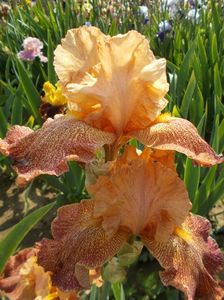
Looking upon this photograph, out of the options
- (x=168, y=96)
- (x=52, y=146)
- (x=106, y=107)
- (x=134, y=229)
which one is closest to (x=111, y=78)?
(x=106, y=107)

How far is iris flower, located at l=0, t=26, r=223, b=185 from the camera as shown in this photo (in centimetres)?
80

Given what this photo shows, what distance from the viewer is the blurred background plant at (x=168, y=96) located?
162cm

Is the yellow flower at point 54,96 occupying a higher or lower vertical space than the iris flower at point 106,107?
lower

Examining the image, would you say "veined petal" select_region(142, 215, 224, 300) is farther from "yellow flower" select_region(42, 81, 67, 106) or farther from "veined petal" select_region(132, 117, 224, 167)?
"yellow flower" select_region(42, 81, 67, 106)

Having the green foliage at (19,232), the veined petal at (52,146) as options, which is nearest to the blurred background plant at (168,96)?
the green foliage at (19,232)

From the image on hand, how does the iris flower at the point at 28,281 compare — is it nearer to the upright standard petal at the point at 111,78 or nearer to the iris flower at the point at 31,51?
the upright standard petal at the point at 111,78

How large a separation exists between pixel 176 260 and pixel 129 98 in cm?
33

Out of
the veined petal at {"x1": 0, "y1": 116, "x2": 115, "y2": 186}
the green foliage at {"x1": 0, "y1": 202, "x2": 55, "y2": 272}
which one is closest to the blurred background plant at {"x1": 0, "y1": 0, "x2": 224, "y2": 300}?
the green foliage at {"x1": 0, "y1": 202, "x2": 55, "y2": 272}

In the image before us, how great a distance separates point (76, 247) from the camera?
33.1 inches

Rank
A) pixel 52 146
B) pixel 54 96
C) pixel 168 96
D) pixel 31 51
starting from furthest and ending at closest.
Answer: pixel 31 51 → pixel 54 96 → pixel 168 96 → pixel 52 146

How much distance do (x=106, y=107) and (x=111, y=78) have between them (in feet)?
0.18

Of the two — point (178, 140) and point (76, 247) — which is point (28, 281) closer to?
point (76, 247)

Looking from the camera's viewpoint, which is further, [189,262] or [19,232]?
[19,232]

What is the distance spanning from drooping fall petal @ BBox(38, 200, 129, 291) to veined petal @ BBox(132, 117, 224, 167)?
0.18 metres
